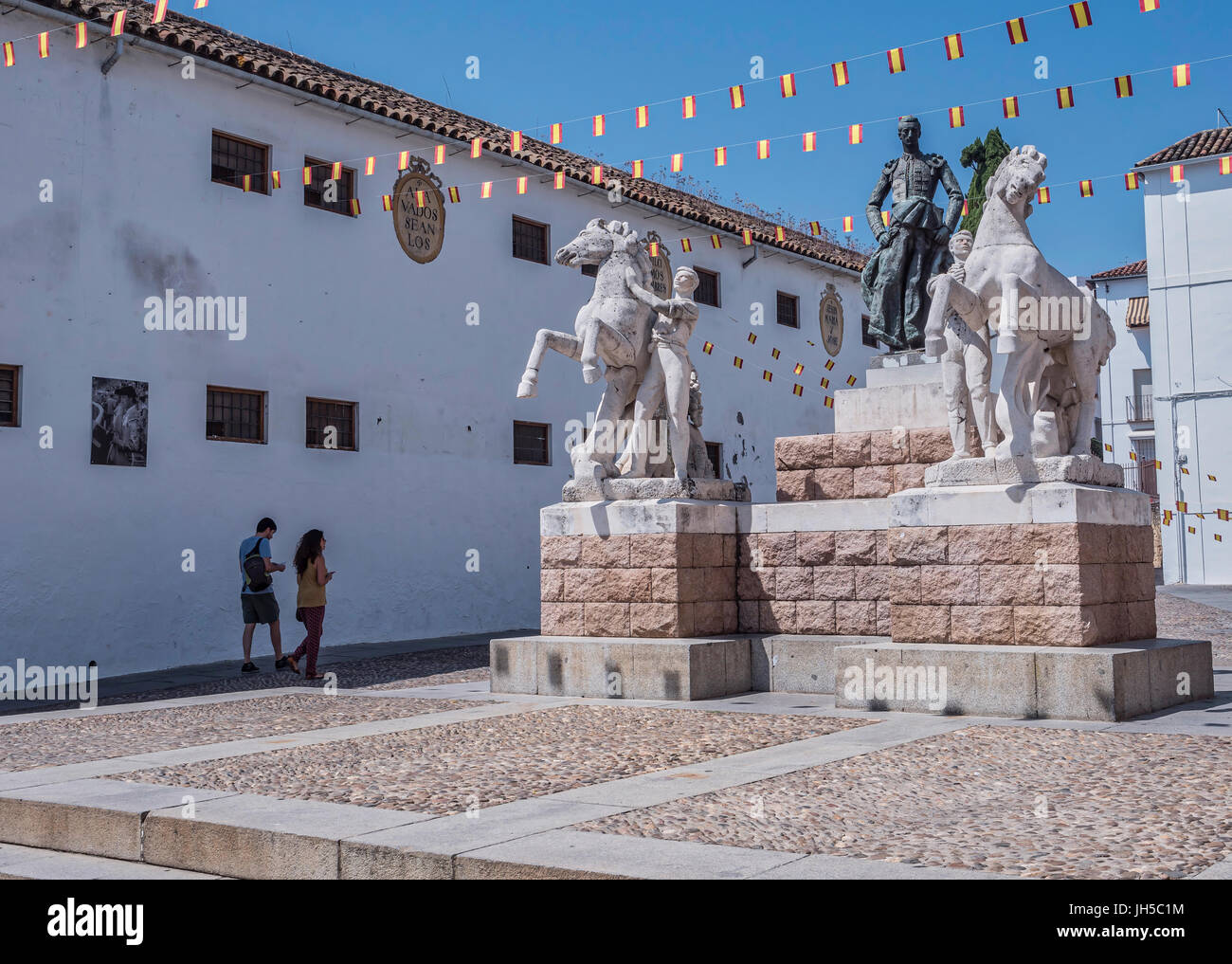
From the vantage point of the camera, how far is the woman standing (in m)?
12.4

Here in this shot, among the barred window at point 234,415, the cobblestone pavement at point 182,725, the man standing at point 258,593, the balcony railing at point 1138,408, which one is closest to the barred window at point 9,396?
the barred window at point 234,415

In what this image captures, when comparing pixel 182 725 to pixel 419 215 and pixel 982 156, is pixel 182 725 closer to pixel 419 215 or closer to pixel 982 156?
pixel 419 215

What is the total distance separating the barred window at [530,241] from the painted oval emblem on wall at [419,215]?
5.77ft

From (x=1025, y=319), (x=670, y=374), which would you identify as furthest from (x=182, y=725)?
(x=1025, y=319)

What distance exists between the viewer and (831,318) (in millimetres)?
27406

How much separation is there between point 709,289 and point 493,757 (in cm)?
1788

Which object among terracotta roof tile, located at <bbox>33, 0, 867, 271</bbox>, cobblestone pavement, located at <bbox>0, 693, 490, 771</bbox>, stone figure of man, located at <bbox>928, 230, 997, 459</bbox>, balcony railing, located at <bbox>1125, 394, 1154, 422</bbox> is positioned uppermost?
terracotta roof tile, located at <bbox>33, 0, 867, 271</bbox>

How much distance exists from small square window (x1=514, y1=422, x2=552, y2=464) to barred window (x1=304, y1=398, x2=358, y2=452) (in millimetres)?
3334

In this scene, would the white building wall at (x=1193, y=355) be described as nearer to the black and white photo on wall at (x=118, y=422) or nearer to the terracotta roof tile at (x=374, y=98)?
the terracotta roof tile at (x=374, y=98)

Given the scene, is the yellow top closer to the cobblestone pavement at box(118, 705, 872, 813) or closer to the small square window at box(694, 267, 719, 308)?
the cobblestone pavement at box(118, 705, 872, 813)

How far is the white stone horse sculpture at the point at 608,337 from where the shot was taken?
33.9 feet

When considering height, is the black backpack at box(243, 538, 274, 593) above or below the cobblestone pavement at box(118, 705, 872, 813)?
above

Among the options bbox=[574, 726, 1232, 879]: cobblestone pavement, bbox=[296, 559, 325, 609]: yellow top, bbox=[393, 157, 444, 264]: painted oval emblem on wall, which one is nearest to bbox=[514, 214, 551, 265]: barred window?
bbox=[393, 157, 444, 264]: painted oval emblem on wall

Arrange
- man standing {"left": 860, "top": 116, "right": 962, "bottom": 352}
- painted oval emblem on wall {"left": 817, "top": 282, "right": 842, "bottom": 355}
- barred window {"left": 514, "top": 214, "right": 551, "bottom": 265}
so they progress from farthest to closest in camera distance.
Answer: painted oval emblem on wall {"left": 817, "top": 282, "right": 842, "bottom": 355} < barred window {"left": 514, "top": 214, "right": 551, "bottom": 265} < man standing {"left": 860, "top": 116, "right": 962, "bottom": 352}
